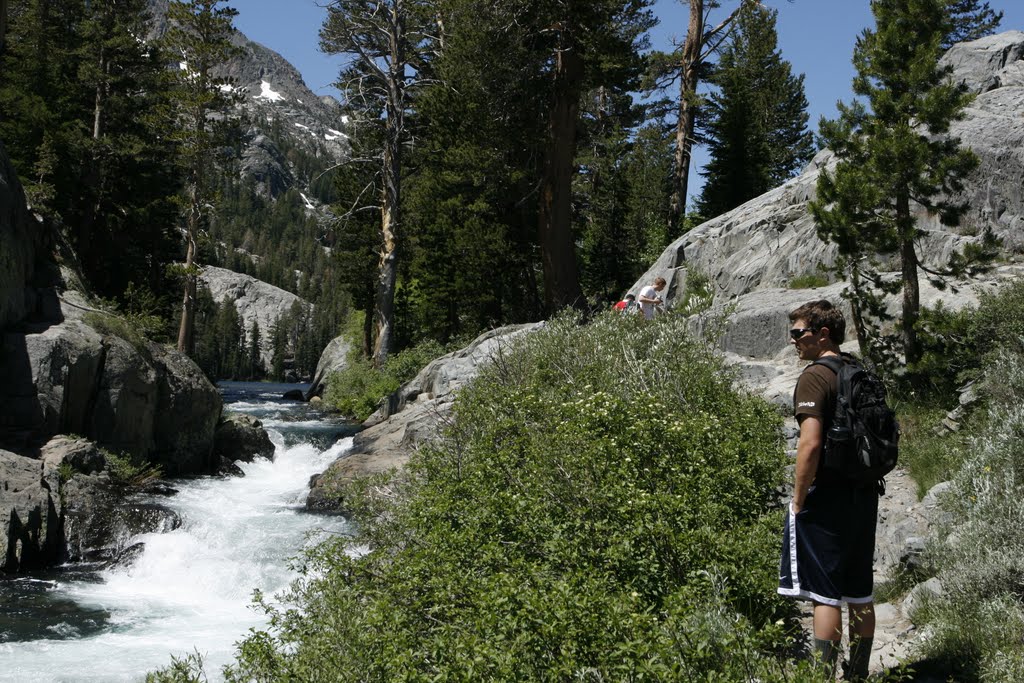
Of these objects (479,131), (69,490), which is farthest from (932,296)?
(479,131)

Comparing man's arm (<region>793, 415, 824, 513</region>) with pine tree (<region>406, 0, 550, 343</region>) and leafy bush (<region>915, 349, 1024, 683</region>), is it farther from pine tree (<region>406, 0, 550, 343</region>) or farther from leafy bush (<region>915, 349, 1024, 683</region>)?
pine tree (<region>406, 0, 550, 343</region>)

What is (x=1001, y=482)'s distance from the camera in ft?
19.1

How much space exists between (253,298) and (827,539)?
141 metres

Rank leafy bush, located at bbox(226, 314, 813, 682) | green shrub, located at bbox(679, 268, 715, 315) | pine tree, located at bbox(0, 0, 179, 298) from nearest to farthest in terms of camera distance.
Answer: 1. leafy bush, located at bbox(226, 314, 813, 682)
2. green shrub, located at bbox(679, 268, 715, 315)
3. pine tree, located at bbox(0, 0, 179, 298)

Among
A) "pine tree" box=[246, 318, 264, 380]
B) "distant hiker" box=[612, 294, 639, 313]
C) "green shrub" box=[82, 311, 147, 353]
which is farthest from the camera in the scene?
"pine tree" box=[246, 318, 264, 380]

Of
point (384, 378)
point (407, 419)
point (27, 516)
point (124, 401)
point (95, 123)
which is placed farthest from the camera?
point (384, 378)

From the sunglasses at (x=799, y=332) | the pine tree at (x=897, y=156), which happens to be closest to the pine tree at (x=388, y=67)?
the pine tree at (x=897, y=156)

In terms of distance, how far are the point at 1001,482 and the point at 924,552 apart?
0.78 metres

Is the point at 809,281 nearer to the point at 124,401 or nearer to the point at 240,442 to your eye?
the point at 124,401

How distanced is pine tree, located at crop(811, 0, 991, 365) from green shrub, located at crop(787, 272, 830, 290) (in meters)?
3.38

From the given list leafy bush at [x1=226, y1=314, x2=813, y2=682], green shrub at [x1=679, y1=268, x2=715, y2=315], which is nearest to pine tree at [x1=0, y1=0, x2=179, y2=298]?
green shrub at [x1=679, y1=268, x2=715, y2=315]

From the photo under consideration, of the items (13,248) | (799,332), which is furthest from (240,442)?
(799,332)

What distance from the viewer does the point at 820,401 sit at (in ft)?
13.6

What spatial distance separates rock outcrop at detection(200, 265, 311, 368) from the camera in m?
133
